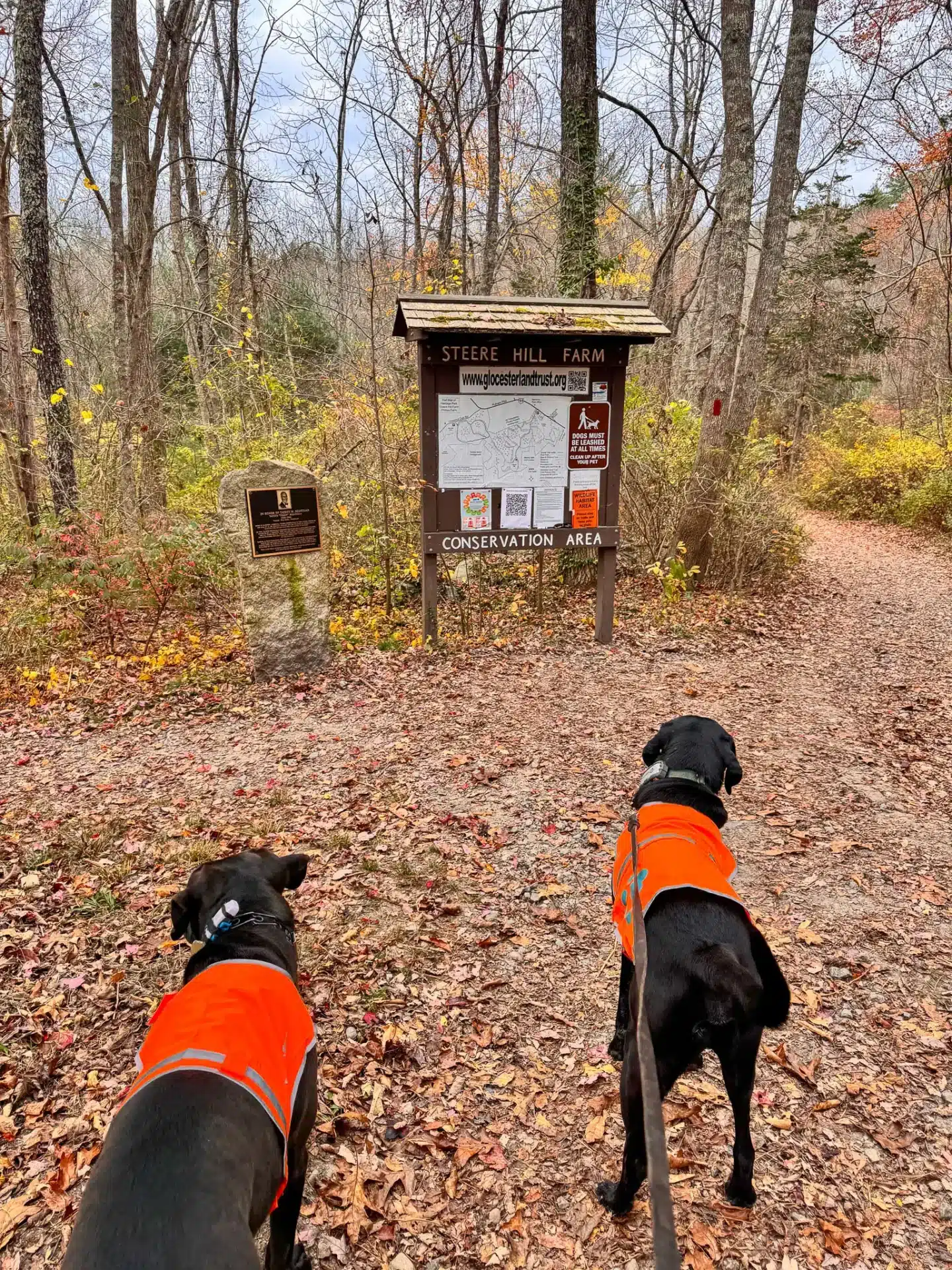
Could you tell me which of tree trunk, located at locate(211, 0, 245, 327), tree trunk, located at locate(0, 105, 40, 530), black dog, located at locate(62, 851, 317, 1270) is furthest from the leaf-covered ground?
tree trunk, located at locate(211, 0, 245, 327)

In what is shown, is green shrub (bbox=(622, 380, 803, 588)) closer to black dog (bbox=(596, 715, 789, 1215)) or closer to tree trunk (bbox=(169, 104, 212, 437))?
black dog (bbox=(596, 715, 789, 1215))

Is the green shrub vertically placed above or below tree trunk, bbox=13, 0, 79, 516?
below

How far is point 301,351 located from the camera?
1712 centimetres

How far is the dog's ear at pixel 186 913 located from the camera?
8.27 feet

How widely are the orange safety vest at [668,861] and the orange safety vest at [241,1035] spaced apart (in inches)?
43.3

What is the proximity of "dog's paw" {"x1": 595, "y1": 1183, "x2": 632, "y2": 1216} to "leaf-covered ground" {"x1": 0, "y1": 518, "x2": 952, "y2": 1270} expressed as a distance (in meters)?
0.05

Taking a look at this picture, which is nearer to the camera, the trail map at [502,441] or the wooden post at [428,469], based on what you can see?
the wooden post at [428,469]

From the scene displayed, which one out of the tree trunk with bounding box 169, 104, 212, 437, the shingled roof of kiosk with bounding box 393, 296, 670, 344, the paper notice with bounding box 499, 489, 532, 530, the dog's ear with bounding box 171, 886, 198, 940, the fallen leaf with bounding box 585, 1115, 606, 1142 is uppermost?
the tree trunk with bounding box 169, 104, 212, 437

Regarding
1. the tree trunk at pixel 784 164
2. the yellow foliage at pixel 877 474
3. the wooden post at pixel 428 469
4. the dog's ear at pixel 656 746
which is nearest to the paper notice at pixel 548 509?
the wooden post at pixel 428 469

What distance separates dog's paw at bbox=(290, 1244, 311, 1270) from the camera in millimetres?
2203

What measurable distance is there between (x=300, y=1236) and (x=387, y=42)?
1698cm

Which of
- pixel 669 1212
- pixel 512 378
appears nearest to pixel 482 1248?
pixel 669 1212

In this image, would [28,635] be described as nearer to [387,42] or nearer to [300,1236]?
[300,1236]

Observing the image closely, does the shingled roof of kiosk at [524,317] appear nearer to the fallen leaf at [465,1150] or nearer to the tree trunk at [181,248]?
the fallen leaf at [465,1150]
